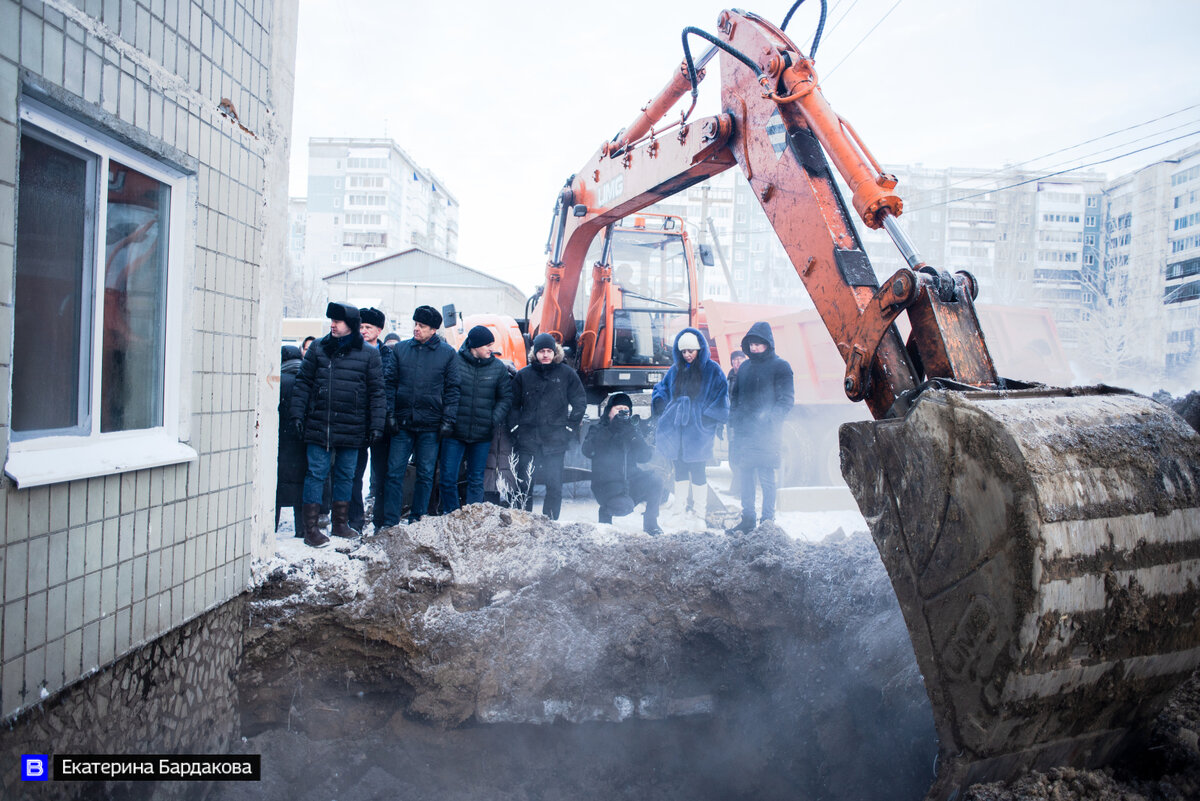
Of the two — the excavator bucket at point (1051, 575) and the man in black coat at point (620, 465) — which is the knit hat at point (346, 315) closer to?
the man in black coat at point (620, 465)

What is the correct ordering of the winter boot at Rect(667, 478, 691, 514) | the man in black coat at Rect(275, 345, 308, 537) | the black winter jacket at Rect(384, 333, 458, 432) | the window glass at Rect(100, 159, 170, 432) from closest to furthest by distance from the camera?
the window glass at Rect(100, 159, 170, 432), the man in black coat at Rect(275, 345, 308, 537), the black winter jacket at Rect(384, 333, 458, 432), the winter boot at Rect(667, 478, 691, 514)

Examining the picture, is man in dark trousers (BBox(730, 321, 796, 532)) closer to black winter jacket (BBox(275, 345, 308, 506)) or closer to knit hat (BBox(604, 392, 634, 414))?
knit hat (BBox(604, 392, 634, 414))

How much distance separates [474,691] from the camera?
11.1ft

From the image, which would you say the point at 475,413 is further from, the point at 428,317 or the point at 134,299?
the point at 134,299

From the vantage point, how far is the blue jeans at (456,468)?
556cm

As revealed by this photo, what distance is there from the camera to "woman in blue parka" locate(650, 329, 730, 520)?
6023mm

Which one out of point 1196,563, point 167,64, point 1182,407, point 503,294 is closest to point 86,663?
point 167,64

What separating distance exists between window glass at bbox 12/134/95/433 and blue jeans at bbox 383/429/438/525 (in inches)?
122

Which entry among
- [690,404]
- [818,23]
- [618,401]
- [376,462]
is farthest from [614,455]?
[818,23]

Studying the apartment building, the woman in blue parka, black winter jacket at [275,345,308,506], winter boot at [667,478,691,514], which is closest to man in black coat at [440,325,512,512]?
black winter jacket at [275,345,308,506]

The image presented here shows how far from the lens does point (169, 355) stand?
2748 millimetres

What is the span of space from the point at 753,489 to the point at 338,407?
12.0 feet

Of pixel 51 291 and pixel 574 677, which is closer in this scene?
pixel 51 291

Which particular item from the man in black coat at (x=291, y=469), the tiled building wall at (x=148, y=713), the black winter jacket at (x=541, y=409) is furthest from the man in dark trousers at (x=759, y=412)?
the tiled building wall at (x=148, y=713)
